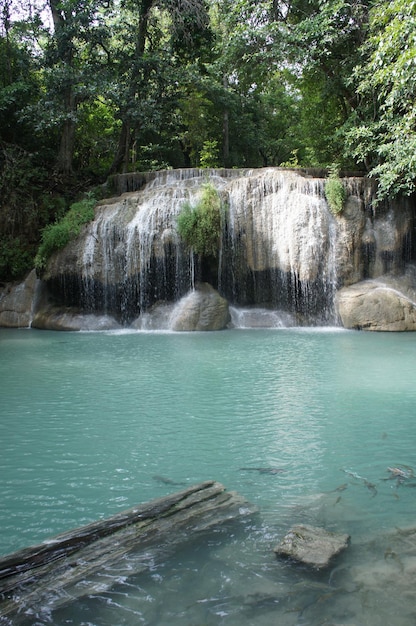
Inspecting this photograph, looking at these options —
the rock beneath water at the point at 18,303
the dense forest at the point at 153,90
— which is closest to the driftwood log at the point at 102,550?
the dense forest at the point at 153,90

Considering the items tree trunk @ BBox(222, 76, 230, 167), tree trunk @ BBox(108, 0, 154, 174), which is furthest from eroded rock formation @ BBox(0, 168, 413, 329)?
tree trunk @ BBox(222, 76, 230, 167)

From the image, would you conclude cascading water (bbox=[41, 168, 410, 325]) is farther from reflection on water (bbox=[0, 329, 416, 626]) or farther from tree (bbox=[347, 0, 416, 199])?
reflection on water (bbox=[0, 329, 416, 626])

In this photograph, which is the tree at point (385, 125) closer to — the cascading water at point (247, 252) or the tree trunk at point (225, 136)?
the cascading water at point (247, 252)

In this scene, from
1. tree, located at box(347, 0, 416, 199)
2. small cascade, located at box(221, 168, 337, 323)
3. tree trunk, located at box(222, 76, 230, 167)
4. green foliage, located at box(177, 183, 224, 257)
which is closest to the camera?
tree, located at box(347, 0, 416, 199)

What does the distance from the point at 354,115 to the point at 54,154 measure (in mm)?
10709

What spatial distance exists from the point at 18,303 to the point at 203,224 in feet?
18.7

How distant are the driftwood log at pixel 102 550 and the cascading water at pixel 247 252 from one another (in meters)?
10.9

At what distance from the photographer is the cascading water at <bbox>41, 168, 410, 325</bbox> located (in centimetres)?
1374

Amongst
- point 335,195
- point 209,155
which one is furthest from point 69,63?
point 335,195

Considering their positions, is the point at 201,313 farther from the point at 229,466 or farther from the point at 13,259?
the point at 229,466

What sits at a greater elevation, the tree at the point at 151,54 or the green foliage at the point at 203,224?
the tree at the point at 151,54

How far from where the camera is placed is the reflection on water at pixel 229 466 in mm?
2320

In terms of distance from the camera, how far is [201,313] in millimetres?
12820

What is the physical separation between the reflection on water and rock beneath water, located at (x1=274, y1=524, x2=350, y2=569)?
59mm
